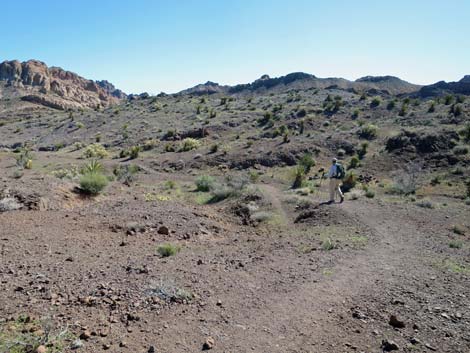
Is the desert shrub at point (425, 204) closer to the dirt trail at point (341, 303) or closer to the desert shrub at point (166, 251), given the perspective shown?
the dirt trail at point (341, 303)

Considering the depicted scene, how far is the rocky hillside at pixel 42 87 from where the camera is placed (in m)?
76.7

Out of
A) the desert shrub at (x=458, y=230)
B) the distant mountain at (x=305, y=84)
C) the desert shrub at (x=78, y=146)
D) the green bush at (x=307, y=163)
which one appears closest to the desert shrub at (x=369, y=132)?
the green bush at (x=307, y=163)

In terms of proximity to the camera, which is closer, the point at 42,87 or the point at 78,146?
the point at 78,146

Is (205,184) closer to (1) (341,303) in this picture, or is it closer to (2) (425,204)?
(2) (425,204)

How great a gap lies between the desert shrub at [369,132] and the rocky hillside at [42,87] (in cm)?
6459

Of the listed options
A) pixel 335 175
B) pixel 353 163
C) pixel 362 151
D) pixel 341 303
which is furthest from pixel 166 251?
pixel 362 151

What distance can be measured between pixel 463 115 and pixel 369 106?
34.8 feet

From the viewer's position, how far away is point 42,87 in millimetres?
84750

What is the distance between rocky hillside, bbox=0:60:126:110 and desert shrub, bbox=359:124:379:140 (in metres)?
64.6

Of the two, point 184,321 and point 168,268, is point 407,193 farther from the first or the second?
point 184,321

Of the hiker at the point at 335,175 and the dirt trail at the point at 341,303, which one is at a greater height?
the hiker at the point at 335,175

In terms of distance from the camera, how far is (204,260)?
25.2 feet

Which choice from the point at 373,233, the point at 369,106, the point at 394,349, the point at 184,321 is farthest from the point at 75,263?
the point at 369,106

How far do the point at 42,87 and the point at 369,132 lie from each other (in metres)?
79.8
